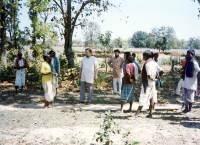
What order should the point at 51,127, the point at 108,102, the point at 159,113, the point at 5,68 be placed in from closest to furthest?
the point at 51,127 < the point at 159,113 < the point at 108,102 < the point at 5,68

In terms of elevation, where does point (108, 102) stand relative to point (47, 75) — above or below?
below

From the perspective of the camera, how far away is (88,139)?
512 centimetres

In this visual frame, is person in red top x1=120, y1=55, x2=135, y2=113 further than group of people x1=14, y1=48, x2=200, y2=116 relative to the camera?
Yes

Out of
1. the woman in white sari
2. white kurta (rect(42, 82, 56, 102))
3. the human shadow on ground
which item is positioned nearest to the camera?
the human shadow on ground

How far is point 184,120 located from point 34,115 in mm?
4071

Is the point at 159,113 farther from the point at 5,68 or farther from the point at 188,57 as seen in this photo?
A: the point at 5,68

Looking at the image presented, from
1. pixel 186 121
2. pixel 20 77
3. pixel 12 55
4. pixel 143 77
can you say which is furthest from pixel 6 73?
pixel 186 121

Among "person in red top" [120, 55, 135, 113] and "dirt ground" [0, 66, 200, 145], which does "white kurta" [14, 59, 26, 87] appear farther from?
"person in red top" [120, 55, 135, 113]

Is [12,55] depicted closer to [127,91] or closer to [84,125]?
[127,91]

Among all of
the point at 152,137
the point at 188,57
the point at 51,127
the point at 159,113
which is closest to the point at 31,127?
the point at 51,127

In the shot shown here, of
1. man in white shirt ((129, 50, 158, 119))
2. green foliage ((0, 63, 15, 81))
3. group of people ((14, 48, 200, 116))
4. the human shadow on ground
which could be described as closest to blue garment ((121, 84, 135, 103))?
group of people ((14, 48, 200, 116))

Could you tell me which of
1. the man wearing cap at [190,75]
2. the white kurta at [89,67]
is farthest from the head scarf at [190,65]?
the white kurta at [89,67]

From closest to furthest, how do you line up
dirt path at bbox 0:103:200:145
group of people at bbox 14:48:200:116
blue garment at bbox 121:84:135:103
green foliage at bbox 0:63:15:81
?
dirt path at bbox 0:103:200:145
group of people at bbox 14:48:200:116
blue garment at bbox 121:84:135:103
green foliage at bbox 0:63:15:81

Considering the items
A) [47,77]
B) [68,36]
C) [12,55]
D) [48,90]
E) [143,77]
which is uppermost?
[68,36]
